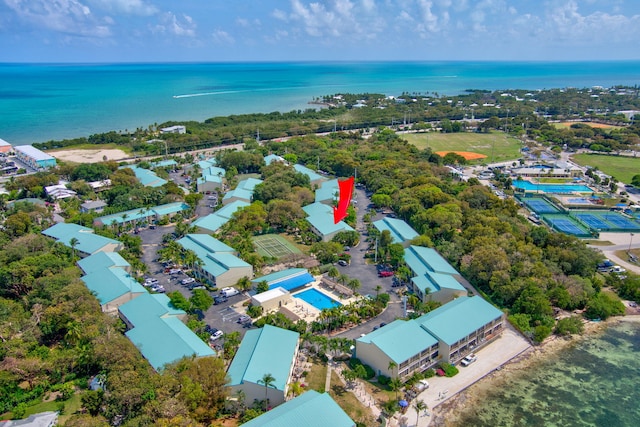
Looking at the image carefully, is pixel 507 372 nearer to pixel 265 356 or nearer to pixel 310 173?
pixel 265 356

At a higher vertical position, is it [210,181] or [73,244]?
[73,244]

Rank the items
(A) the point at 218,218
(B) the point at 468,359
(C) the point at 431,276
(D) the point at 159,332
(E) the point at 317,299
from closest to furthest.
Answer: (D) the point at 159,332
(B) the point at 468,359
(E) the point at 317,299
(C) the point at 431,276
(A) the point at 218,218

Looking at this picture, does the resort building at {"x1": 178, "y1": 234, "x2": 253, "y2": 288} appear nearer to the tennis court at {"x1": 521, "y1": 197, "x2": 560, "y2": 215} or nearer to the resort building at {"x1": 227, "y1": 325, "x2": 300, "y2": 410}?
the resort building at {"x1": 227, "y1": 325, "x2": 300, "y2": 410}

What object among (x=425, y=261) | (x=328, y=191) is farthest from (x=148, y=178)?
(x=425, y=261)

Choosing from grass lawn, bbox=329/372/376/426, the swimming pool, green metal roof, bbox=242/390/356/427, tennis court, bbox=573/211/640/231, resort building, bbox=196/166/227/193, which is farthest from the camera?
resort building, bbox=196/166/227/193

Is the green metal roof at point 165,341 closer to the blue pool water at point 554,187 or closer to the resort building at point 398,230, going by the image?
the resort building at point 398,230

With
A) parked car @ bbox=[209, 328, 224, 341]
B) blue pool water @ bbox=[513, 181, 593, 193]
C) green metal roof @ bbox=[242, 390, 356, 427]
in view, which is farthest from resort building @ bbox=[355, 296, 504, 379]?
blue pool water @ bbox=[513, 181, 593, 193]
